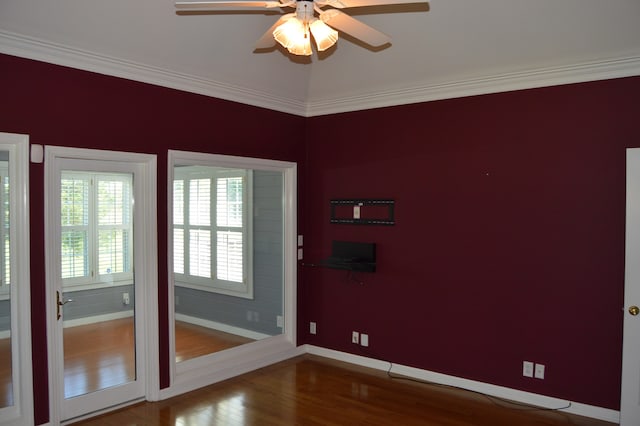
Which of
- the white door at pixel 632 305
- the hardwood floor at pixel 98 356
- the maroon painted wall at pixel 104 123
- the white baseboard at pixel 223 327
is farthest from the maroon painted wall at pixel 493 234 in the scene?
the hardwood floor at pixel 98 356

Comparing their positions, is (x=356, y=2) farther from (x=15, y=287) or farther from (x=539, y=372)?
(x=539, y=372)

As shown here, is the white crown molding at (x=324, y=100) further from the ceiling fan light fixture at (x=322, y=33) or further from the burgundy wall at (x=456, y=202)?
the ceiling fan light fixture at (x=322, y=33)

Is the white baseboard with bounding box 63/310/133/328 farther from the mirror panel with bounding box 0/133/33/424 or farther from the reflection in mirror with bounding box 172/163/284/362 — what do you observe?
the reflection in mirror with bounding box 172/163/284/362

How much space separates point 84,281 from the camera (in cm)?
374

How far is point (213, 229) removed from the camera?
4.68m

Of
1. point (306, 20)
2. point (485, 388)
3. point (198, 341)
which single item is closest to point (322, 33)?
point (306, 20)

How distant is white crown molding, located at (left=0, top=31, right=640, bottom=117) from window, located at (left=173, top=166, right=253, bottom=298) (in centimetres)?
74

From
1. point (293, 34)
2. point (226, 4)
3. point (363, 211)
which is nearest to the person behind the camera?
point (226, 4)

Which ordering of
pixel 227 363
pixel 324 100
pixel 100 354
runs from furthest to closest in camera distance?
pixel 324 100 < pixel 227 363 < pixel 100 354

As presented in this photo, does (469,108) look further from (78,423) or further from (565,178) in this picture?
(78,423)

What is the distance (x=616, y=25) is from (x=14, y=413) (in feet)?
15.9

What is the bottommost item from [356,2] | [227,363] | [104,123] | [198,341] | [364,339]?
[227,363]

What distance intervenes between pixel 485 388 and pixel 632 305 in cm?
139

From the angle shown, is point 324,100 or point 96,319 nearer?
point 96,319
